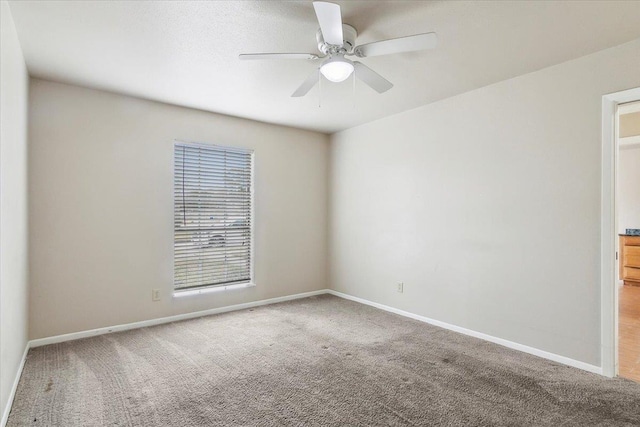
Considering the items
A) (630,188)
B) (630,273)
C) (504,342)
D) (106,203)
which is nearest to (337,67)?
(106,203)

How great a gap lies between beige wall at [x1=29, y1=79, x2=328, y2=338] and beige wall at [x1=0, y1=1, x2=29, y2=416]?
0.27 meters

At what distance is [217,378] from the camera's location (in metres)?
2.55

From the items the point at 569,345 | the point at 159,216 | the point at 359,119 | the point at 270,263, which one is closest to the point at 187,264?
the point at 159,216

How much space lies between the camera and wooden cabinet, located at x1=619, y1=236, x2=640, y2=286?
18.4 feet

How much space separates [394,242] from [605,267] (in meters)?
2.11

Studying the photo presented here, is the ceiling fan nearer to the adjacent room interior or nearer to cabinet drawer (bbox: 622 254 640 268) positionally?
the adjacent room interior

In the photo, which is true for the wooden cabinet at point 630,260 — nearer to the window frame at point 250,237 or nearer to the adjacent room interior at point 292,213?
the adjacent room interior at point 292,213

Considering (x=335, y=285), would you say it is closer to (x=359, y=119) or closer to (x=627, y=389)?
(x=359, y=119)

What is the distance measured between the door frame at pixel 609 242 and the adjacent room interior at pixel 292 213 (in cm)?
1

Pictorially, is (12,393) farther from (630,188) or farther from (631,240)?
(630,188)

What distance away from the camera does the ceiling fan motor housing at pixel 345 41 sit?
223 cm

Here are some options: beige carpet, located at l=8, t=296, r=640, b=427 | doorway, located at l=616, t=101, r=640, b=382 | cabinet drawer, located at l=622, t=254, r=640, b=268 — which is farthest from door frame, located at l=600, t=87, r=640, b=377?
cabinet drawer, located at l=622, t=254, r=640, b=268

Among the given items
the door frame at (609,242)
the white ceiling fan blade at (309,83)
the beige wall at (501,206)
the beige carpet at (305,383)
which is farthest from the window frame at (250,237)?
the door frame at (609,242)

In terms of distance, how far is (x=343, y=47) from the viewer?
7.51ft
